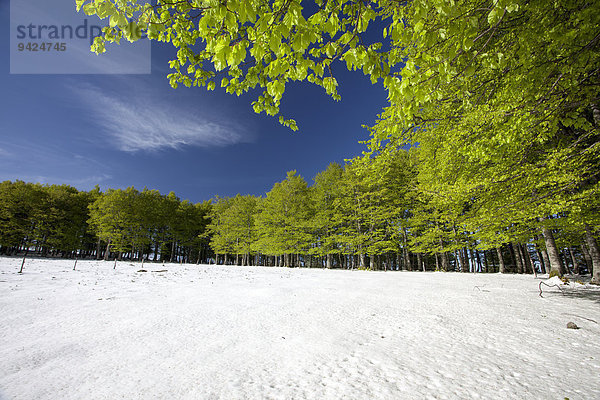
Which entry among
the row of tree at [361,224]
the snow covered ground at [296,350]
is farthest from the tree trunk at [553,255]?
the snow covered ground at [296,350]

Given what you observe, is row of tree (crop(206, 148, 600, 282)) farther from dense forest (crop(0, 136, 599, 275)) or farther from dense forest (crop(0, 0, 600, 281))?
dense forest (crop(0, 0, 600, 281))

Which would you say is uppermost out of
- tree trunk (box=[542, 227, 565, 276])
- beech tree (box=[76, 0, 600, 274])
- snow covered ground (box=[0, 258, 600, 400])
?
beech tree (box=[76, 0, 600, 274])

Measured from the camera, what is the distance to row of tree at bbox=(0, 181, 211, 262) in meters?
31.1

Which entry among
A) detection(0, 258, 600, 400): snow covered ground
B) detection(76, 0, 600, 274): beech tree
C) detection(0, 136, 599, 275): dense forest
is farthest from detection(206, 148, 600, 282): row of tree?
detection(0, 258, 600, 400): snow covered ground

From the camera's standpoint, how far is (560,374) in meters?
2.20

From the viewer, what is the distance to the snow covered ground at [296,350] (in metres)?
2.03

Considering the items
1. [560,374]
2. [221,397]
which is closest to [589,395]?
[560,374]

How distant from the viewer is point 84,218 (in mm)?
37781

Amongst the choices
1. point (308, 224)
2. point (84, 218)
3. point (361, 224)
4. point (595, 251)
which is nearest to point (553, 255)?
point (595, 251)

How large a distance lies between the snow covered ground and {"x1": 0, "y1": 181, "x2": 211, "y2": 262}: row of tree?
32.7 metres

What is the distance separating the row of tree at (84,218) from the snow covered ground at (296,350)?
32.7 m

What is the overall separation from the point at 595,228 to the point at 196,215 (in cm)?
4748

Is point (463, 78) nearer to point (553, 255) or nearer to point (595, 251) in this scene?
point (595, 251)

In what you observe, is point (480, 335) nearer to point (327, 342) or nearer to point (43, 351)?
point (327, 342)
